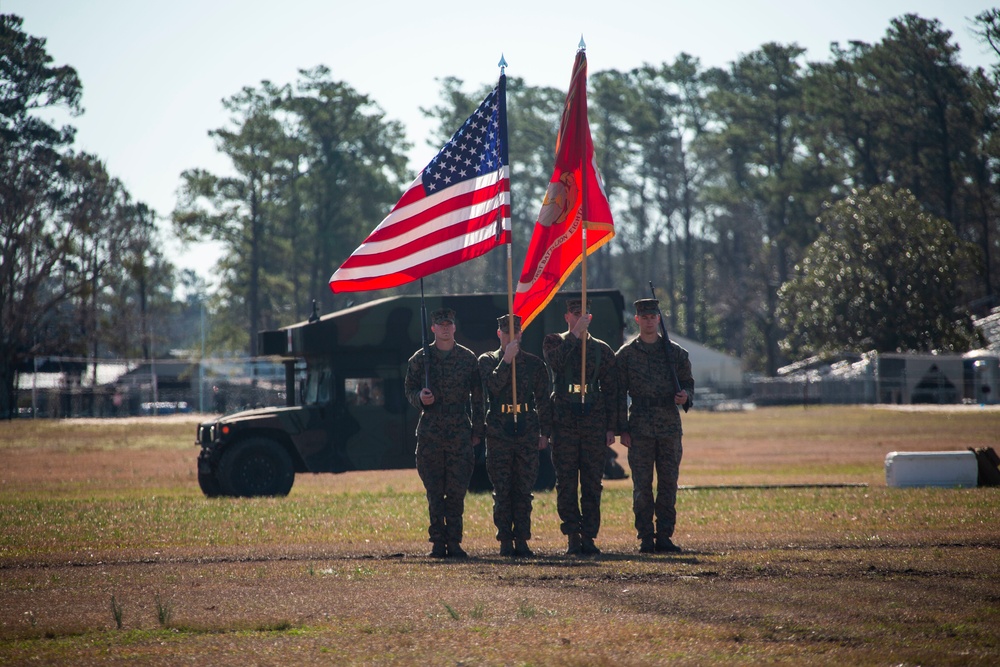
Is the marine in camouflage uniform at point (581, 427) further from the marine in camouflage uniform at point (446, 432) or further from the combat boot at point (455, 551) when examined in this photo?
the combat boot at point (455, 551)

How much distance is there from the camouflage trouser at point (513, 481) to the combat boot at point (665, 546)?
1.07 metres

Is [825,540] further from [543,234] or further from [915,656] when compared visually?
[915,656]

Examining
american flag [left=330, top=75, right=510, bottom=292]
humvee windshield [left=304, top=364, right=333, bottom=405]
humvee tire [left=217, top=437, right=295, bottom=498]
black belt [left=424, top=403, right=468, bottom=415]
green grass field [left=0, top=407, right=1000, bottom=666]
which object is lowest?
green grass field [left=0, top=407, right=1000, bottom=666]

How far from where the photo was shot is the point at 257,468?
16.7 metres

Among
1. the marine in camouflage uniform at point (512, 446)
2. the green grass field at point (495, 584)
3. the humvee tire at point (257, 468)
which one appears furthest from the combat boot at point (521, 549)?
the humvee tire at point (257, 468)

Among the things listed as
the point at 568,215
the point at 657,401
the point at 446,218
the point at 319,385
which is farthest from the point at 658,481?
the point at 319,385

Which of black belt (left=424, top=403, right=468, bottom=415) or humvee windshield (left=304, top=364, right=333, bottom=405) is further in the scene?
humvee windshield (left=304, top=364, right=333, bottom=405)

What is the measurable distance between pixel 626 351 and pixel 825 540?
8.04 feet

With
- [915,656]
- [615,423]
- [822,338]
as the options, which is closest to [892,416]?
[822,338]

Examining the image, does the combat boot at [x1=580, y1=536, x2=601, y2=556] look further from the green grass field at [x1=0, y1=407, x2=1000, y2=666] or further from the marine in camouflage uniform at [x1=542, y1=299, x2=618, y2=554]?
the green grass field at [x1=0, y1=407, x2=1000, y2=666]

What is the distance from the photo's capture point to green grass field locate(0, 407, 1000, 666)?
600 cm

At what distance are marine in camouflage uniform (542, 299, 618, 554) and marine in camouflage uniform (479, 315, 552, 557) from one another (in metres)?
0.23

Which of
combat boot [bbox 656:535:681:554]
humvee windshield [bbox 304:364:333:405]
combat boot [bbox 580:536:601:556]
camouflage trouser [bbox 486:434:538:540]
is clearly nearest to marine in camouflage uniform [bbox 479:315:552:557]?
camouflage trouser [bbox 486:434:538:540]

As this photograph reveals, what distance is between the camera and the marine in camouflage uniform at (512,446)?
382 inches
